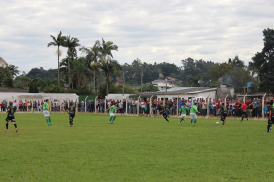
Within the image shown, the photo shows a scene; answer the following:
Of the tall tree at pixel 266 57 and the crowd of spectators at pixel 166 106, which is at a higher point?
the tall tree at pixel 266 57

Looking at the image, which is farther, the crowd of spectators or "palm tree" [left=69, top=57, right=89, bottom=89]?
"palm tree" [left=69, top=57, right=89, bottom=89]

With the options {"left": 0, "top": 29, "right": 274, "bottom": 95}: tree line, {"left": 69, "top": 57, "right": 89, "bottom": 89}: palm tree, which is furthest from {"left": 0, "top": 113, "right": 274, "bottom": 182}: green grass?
{"left": 69, "top": 57, "right": 89, "bottom": 89}: palm tree

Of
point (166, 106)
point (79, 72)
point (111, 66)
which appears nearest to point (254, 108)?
point (166, 106)

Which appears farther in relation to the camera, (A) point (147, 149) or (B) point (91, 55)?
(B) point (91, 55)

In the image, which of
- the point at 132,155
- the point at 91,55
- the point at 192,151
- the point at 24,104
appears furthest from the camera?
the point at 91,55

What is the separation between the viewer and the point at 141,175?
9414 millimetres

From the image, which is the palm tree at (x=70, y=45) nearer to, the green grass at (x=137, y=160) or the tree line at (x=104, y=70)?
the tree line at (x=104, y=70)

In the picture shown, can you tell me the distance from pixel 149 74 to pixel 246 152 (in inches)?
5075

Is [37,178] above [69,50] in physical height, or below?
below

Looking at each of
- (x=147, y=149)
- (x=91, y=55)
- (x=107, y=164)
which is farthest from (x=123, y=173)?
(x=91, y=55)

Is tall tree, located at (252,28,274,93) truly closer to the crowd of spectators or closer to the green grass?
the crowd of spectators

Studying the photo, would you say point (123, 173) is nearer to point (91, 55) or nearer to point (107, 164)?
point (107, 164)

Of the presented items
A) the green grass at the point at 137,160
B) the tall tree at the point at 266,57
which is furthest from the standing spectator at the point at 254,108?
the tall tree at the point at 266,57

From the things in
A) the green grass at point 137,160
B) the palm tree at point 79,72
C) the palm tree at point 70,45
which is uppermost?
the palm tree at point 70,45
